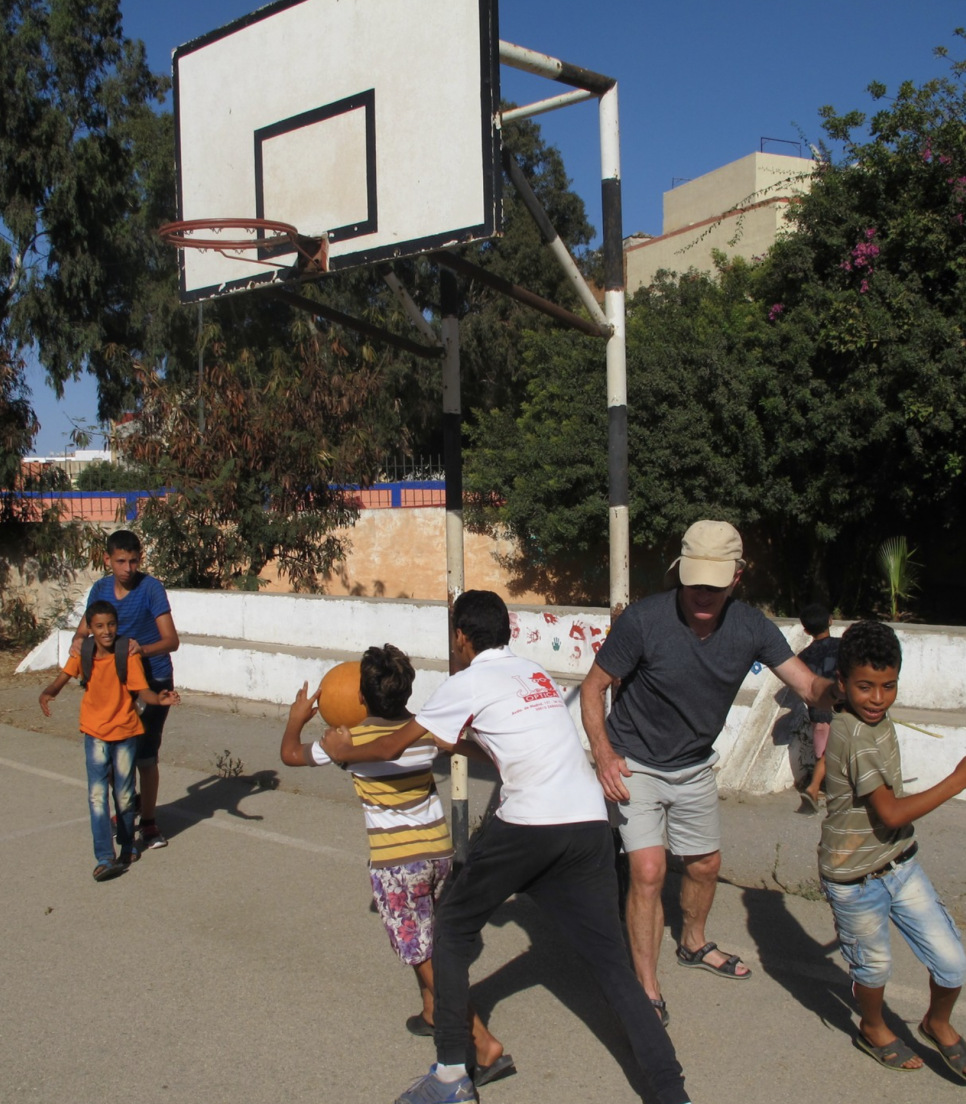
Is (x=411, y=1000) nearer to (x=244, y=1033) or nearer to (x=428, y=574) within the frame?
(x=244, y=1033)

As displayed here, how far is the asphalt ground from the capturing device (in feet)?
11.0

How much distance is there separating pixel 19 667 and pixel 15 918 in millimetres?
8746

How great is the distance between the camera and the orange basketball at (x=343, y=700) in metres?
3.51

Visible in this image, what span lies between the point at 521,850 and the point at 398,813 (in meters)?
0.64

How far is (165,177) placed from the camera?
100 ft

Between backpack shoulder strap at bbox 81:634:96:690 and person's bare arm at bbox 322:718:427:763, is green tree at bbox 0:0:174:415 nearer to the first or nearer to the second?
backpack shoulder strap at bbox 81:634:96:690

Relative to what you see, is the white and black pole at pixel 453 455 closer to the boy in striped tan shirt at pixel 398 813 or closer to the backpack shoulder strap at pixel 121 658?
the boy in striped tan shirt at pixel 398 813

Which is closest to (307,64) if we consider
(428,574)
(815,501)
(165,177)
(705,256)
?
(815,501)

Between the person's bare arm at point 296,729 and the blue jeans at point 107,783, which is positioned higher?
the person's bare arm at point 296,729

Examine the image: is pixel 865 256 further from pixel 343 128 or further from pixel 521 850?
pixel 521 850

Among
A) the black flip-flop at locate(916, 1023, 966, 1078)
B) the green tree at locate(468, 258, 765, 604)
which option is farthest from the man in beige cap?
the green tree at locate(468, 258, 765, 604)

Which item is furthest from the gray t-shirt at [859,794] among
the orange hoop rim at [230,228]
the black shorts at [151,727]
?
the orange hoop rim at [230,228]

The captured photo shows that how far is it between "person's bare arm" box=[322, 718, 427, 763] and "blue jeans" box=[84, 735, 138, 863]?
243 centimetres

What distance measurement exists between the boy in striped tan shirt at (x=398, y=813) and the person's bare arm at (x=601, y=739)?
56 centimetres
